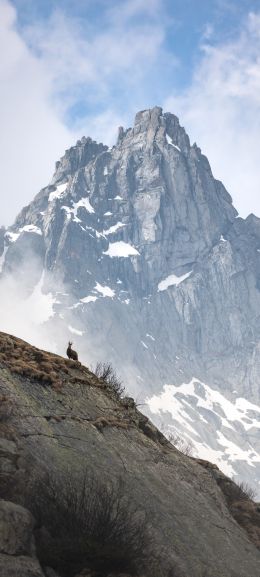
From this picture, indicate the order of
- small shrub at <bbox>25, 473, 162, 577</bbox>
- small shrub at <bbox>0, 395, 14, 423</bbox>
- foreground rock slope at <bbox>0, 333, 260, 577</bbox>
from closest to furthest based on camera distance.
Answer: small shrub at <bbox>25, 473, 162, 577</bbox> → foreground rock slope at <bbox>0, 333, 260, 577</bbox> → small shrub at <bbox>0, 395, 14, 423</bbox>

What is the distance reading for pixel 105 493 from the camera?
10938mm

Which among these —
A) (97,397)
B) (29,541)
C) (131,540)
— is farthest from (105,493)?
(97,397)

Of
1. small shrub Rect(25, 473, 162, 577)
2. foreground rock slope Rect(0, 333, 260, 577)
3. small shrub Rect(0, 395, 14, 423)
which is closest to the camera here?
small shrub Rect(25, 473, 162, 577)

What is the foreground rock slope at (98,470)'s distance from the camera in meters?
9.52

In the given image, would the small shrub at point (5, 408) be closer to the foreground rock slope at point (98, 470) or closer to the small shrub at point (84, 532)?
the foreground rock slope at point (98, 470)

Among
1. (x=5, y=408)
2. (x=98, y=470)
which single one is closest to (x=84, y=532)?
(x=98, y=470)

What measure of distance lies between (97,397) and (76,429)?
7.30ft

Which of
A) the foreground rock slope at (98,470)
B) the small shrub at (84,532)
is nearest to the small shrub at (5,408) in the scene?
the foreground rock slope at (98,470)

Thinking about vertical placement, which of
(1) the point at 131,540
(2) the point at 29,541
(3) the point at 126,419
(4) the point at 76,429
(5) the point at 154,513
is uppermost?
(3) the point at 126,419

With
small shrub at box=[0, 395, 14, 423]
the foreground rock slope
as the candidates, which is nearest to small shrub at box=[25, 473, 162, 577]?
the foreground rock slope

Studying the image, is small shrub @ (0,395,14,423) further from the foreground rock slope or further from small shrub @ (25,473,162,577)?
small shrub @ (25,473,162,577)

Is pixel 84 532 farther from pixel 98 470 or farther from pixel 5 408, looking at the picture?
pixel 5 408

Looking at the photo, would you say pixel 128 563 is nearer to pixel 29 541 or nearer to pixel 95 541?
pixel 95 541

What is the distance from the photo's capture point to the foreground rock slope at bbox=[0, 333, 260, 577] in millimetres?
9516
